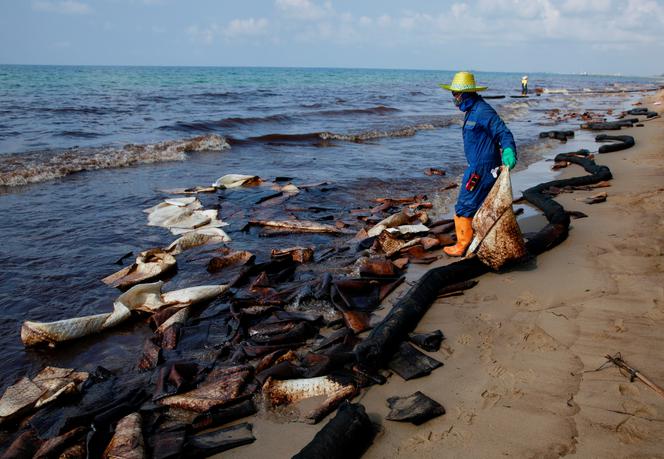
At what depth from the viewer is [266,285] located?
5.31 metres

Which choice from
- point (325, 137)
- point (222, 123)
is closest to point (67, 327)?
point (325, 137)

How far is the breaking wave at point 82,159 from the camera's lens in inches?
439

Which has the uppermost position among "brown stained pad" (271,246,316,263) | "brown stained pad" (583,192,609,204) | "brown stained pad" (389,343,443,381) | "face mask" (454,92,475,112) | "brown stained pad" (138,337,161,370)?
"face mask" (454,92,475,112)

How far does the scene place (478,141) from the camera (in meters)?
5.43

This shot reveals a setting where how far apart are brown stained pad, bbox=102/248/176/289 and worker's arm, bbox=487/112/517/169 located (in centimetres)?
444

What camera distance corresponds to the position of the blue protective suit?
5309mm

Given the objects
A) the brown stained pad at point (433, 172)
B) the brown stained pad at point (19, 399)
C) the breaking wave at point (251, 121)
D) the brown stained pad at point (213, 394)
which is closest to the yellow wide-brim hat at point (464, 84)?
the brown stained pad at point (213, 394)

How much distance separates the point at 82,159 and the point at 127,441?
482 inches

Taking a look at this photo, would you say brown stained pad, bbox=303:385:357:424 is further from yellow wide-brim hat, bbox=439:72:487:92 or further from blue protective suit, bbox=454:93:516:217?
yellow wide-brim hat, bbox=439:72:487:92

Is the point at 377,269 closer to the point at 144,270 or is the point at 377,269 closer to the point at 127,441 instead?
the point at 144,270

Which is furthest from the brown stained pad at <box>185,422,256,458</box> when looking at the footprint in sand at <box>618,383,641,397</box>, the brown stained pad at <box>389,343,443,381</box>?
the footprint in sand at <box>618,383,641,397</box>

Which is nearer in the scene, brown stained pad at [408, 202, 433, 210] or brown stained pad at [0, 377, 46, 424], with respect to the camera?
brown stained pad at [0, 377, 46, 424]

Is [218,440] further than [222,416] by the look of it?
No

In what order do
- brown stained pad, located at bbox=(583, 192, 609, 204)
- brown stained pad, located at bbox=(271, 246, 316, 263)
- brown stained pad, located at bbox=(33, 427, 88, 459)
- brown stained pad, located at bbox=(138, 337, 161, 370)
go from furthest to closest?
brown stained pad, located at bbox=(583, 192, 609, 204) → brown stained pad, located at bbox=(271, 246, 316, 263) → brown stained pad, located at bbox=(138, 337, 161, 370) → brown stained pad, located at bbox=(33, 427, 88, 459)
